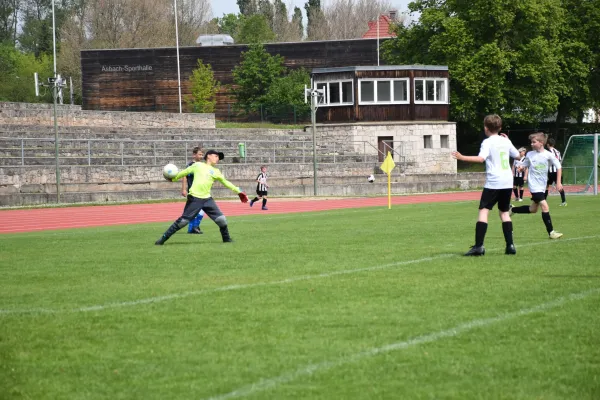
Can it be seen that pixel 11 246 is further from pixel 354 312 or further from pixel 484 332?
pixel 484 332

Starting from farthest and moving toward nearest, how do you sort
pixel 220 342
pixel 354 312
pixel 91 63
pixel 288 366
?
1. pixel 91 63
2. pixel 354 312
3. pixel 220 342
4. pixel 288 366

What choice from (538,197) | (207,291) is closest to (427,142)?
(538,197)

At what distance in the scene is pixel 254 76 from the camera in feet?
236

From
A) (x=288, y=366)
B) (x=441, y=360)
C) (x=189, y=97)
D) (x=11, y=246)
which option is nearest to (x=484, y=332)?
(x=441, y=360)

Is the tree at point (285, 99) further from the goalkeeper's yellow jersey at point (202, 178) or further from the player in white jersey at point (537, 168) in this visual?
the goalkeeper's yellow jersey at point (202, 178)

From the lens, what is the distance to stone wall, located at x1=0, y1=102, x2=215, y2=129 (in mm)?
52156


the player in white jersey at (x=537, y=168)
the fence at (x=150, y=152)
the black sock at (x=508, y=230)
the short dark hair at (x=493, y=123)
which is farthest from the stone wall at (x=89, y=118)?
the black sock at (x=508, y=230)

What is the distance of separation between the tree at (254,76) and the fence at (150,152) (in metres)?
15.9

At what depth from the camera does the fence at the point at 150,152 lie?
4353 cm

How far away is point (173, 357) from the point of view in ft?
23.5

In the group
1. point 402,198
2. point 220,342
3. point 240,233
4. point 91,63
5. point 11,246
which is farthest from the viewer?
point 91,63

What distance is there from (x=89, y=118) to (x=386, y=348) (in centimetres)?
4967

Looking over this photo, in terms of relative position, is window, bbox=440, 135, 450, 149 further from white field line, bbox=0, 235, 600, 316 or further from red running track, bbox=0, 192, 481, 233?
white field line, bbox=0, 235, 600, 316

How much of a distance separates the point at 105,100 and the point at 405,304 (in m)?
69.6
